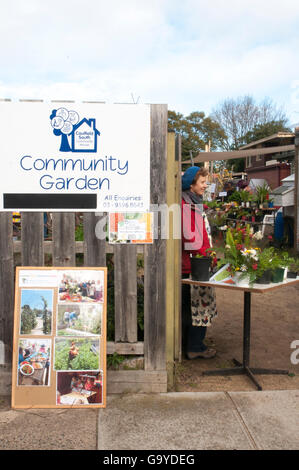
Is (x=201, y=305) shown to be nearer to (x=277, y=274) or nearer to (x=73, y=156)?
(x=277, y=274)

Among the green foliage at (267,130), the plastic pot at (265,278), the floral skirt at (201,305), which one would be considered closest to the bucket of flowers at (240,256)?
the plastic pot at (265,278)

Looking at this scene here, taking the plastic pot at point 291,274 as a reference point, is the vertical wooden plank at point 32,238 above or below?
above

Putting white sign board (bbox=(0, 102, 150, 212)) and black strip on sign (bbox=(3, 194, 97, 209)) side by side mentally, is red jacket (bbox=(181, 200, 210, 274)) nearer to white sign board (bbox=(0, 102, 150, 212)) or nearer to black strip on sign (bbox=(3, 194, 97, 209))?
white sign board (bbox=(0, 102, 150, 212))

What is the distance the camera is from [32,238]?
11.3ft

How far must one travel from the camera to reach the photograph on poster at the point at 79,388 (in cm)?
321

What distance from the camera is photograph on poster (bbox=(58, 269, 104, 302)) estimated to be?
333 cm

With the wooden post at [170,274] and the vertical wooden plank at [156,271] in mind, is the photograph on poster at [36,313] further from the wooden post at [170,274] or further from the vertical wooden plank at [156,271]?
the wooden post at [170,274]

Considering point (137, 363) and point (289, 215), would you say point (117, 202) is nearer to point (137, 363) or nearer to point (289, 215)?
point (137, 363)

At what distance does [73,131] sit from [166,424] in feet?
7.20

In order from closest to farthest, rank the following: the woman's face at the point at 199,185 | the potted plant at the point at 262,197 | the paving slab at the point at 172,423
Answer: the paving slab at the point at 172,423, the woman's face at the point at 199,185, the potted plant at the point at 262,197

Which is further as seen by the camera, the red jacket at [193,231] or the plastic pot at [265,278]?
the red jacket at [193,231]

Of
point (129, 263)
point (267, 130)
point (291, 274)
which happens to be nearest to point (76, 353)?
point (129, 263)

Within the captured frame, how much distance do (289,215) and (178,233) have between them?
7.92 m

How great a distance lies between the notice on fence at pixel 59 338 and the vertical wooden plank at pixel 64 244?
0.37ft
